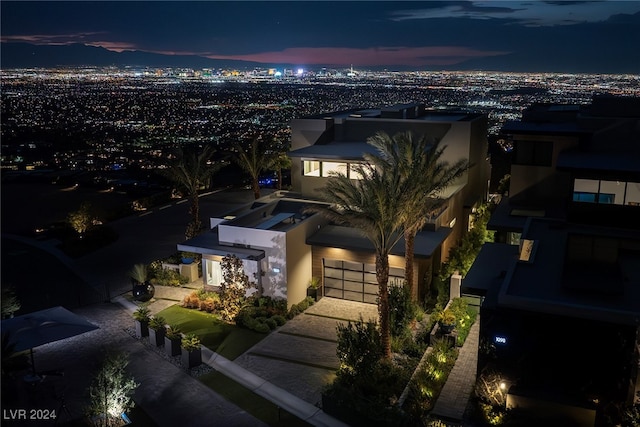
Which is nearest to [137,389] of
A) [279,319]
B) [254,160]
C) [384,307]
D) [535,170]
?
[279,319]

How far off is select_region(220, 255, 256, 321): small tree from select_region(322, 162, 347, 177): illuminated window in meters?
9.78

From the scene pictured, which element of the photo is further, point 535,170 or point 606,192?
point 535,170

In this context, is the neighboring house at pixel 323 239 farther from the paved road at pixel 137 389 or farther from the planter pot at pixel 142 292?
the paved road at pixel 137 389

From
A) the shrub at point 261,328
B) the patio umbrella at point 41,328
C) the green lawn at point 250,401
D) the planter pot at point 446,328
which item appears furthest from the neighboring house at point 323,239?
the patio umbrella at point 41,328

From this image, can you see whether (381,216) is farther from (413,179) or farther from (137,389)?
(137,389)

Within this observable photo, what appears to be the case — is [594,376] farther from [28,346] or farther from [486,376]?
[28,346]

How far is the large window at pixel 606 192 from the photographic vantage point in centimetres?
2173

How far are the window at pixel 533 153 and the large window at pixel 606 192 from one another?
526 cm

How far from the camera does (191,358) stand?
18078 mm

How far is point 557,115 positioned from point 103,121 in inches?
3800

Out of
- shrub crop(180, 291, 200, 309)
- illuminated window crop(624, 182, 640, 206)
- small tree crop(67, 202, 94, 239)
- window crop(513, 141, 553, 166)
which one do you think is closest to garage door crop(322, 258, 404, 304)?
shrub crop(180, 291, 200, 309)

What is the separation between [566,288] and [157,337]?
13.9m

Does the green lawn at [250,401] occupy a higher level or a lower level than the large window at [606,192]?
lower

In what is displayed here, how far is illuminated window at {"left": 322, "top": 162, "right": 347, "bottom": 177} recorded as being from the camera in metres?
30.6
